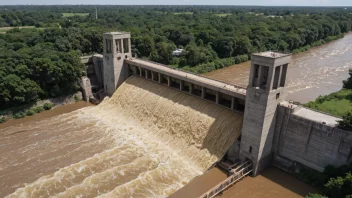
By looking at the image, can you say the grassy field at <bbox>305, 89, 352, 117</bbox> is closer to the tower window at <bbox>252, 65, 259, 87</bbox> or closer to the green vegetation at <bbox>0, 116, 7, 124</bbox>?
the tower window at <bbox>252, 65, 259, 87</bbox>

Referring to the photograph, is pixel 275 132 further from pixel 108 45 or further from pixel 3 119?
pixel 3 119

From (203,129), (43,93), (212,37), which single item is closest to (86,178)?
(203,129)

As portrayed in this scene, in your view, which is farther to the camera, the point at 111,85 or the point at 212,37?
the point at 212,37

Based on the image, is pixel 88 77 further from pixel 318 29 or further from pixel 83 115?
pixel 318 29

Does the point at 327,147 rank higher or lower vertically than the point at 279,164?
higher

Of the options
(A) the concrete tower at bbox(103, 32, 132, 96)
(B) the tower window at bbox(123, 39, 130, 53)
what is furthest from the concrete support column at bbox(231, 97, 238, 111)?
(B) the tower window at bbox(123, 39, 130, 53)

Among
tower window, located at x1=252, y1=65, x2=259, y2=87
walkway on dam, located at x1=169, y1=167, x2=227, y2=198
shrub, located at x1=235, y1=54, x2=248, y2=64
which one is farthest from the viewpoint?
shrub, located at x1=235, y1=54, x2=248, y2=64

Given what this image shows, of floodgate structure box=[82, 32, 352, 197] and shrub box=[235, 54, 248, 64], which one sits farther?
shrub box=[235, 54, 248, 64]
